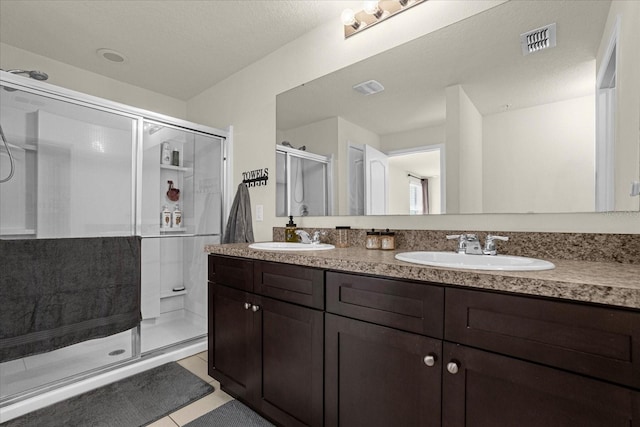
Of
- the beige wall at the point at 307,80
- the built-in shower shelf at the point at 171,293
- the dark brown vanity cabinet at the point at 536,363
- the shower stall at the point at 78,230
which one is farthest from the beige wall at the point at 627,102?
the built-in shower shelf at the point at 171,293

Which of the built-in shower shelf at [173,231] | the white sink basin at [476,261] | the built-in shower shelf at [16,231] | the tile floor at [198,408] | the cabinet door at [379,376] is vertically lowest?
the tile floor at [198,408]

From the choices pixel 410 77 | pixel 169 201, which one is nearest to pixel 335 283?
pixel 410 77

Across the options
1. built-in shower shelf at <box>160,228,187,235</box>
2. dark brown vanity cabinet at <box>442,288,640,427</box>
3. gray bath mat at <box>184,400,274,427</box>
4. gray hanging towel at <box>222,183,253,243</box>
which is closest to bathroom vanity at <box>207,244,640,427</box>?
dark brown vanity cabinet at <box>442,288,640,427</box>

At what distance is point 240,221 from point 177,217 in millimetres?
711

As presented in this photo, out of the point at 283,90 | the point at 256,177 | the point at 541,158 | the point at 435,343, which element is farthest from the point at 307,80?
the point at 435,343

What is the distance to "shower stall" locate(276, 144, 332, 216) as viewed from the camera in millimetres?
2010

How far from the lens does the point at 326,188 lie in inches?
78.8

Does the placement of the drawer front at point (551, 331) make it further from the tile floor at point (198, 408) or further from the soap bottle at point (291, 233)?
the tile floor at point (198, 408)

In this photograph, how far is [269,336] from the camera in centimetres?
144

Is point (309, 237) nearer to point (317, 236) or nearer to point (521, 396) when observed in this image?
point (317, 236)

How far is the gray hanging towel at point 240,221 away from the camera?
237 centimetres

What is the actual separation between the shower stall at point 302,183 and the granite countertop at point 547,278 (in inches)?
34.3

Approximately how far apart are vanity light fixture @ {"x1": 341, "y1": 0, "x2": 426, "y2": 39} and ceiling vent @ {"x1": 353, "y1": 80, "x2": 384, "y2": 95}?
0.32m

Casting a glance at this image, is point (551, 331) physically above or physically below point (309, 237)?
below
